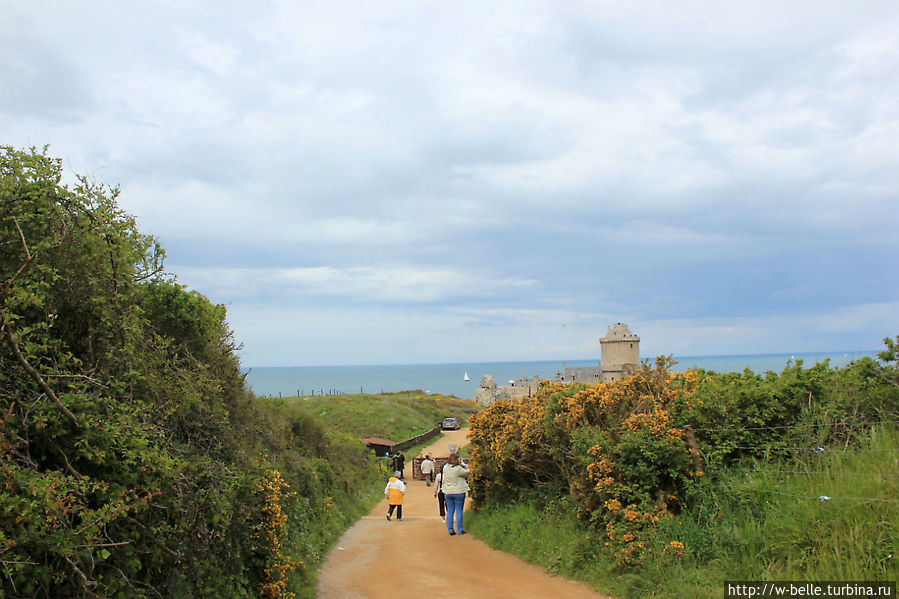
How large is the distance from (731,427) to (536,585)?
11.3 feet

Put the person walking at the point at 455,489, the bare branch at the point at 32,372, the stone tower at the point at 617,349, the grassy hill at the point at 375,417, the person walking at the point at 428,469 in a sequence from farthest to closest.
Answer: the grassy hill at the point at 375,417
the stone tower at the point at 617,349
the person walking at the point at 428,469
the person walking at the point at 455,489
the bare branch at the point at 32,372

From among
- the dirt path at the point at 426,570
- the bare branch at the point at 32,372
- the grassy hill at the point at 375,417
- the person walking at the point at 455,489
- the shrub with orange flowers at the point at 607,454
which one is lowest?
the grassy hill at the point at 375,417

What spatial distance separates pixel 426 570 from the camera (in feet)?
32.0

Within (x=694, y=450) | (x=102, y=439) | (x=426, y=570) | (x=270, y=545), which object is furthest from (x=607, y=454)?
(x=102, y=439)

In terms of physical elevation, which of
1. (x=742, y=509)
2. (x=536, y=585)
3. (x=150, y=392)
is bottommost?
(x=536, y=585)

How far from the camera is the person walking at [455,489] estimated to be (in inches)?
491

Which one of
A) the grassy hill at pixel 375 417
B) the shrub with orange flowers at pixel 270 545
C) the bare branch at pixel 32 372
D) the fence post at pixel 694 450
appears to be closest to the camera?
the bare branch at pixel 32 372

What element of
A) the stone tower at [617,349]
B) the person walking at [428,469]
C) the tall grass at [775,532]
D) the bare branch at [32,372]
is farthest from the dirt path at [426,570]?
the stone tower at [617,349]

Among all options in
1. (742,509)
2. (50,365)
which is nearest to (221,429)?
(50,365)

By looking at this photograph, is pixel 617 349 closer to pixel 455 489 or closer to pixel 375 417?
pixel 375 417

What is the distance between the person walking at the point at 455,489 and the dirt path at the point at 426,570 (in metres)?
0.29

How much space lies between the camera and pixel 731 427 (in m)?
8.72

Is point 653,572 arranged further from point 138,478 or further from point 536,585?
point 138,478

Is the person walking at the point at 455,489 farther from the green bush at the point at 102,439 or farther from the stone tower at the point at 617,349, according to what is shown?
the stone tower at the point at 617,349
